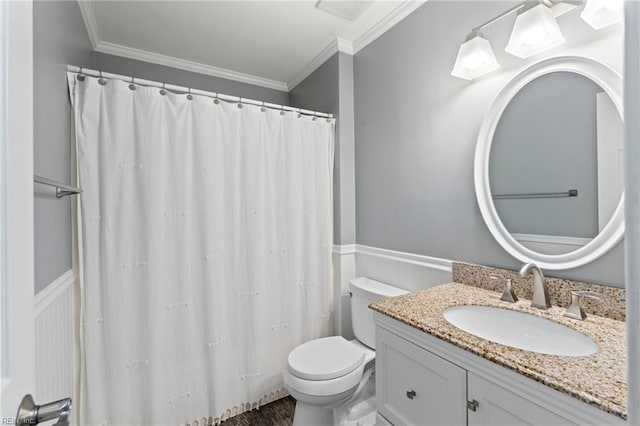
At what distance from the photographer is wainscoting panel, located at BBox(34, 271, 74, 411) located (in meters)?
0.97

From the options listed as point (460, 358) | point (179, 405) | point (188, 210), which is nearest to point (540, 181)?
point (460, 358)

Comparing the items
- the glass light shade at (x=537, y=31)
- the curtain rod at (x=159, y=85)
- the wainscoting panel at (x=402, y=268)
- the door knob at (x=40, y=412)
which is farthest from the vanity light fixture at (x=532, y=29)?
the door knob at (x=40, y=412)

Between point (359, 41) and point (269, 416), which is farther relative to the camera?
point (359, 41)

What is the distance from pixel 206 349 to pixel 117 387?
1.47 feet

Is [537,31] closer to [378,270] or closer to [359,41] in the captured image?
[359,41]

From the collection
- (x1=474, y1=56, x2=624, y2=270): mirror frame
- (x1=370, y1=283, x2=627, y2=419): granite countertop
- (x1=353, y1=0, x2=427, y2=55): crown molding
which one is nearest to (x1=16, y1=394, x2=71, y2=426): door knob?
(x1=370, y1=283, x2=627, y2=419): granite countertop

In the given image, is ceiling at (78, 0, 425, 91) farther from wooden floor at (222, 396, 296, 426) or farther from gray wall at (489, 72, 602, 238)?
wooden floor at (222, 396, 296, 426)

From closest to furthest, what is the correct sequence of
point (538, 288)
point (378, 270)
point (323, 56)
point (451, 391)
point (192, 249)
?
1. point (451, 391)
2. point (538, 288)
3. point (192, 249)
4. point (378, 270)
5. point (323, 56)

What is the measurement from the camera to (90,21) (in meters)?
1.83

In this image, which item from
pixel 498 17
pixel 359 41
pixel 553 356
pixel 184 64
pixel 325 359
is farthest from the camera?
pixel 184 64

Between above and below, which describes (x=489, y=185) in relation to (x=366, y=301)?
above

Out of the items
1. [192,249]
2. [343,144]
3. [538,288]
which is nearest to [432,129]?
[343,144]

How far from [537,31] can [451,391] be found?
50.8 inches

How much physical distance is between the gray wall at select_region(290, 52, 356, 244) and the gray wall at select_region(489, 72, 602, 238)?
102 cm
